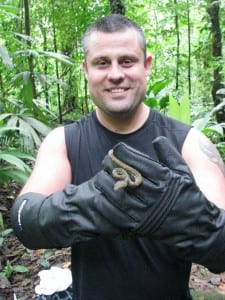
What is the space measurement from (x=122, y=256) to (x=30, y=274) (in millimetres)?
2027

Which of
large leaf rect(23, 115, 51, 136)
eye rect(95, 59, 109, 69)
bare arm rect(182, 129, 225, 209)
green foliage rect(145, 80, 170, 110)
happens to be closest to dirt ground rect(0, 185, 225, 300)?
large leaf rect(23, 115, 51, 136)

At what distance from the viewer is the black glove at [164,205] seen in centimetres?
118

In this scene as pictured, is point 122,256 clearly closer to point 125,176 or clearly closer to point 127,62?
point 125,176

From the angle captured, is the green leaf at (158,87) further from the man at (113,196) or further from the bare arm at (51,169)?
the bare arm at (51,169)

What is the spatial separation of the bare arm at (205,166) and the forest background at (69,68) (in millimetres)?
1996

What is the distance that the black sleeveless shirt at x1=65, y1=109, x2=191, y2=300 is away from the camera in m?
1.51

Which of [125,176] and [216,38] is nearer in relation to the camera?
[125,176]

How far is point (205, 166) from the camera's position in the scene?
1540 millimetres

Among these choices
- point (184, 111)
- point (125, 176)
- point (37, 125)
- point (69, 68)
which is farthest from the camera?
point (69, 68)

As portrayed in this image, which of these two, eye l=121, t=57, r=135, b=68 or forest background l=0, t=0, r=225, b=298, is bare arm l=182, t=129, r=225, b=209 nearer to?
eye l=121, t=57, r=135, b=68

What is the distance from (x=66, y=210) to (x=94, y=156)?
1.21 feet

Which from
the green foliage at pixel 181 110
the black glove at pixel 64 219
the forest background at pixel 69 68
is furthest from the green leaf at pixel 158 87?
the black glove at pixel 64 219

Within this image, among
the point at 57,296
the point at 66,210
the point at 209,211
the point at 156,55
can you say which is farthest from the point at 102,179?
the point at 156,55

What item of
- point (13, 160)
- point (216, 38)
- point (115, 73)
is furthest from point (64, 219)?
point (216, 38)
